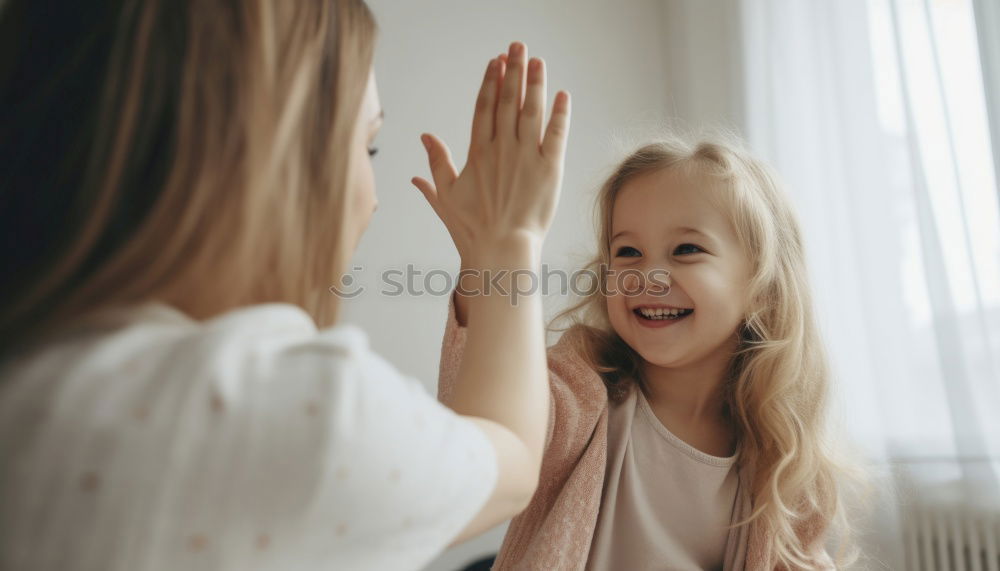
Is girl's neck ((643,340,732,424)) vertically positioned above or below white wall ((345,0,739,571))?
below

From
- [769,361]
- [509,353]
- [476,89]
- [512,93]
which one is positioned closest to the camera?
[509,353]

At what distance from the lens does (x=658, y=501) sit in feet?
3.28

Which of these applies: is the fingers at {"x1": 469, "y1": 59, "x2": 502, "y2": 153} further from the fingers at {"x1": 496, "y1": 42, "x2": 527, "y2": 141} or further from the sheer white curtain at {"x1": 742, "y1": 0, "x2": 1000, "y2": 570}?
the sheer white curtain at {"x1": 742, "y1": 0, "x2": 1000, "y2": 570}

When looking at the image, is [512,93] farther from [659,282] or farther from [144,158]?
[659,282]

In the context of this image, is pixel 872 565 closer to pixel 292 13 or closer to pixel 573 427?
pixel 573 427

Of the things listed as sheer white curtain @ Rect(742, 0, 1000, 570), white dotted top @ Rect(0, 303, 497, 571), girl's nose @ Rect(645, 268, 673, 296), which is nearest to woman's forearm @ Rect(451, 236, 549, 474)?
white dotted top @ Rect(0, 303, 497, 571)

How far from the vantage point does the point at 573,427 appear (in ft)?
3.16

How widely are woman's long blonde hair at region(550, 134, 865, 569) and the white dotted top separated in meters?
0.71

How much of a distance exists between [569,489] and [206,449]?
2.15ft

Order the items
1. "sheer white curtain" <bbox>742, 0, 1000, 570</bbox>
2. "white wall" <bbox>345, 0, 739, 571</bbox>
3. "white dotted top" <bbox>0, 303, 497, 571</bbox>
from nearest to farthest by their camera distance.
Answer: "white dotted top" <bbox>0, 303, 497, 571</bbox>
"sheer white curtain" <bbox>742, 0, 1000, 570</bbox>
"white wall" <bbox>345, 0, 739, 571</bbox>

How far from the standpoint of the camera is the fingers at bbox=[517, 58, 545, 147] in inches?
24.6

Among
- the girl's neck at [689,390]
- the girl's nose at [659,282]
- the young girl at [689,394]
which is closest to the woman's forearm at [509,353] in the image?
the young girl at [689,394]

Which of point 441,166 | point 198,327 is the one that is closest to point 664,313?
point 441,166

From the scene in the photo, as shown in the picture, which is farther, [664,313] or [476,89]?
[476,89]
